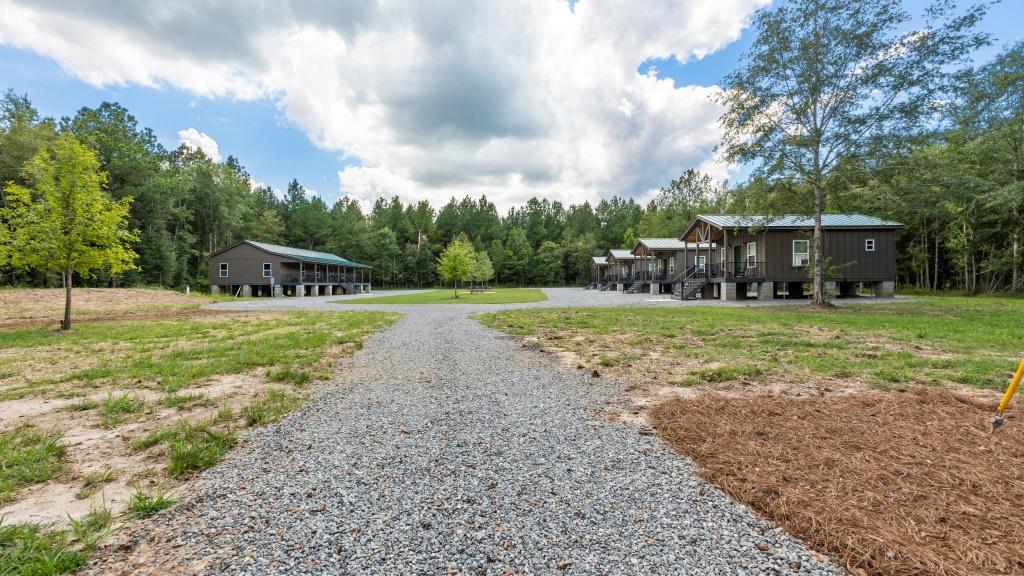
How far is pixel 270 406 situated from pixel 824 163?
67.0ft

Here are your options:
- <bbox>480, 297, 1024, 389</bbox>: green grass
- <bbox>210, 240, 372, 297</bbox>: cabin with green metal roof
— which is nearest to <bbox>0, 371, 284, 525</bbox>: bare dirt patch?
<bbox>480, 297, 1024, 389</bbox>: green grass

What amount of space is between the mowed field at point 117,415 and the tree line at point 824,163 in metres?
6.64

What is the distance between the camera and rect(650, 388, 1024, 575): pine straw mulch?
1.88 meters

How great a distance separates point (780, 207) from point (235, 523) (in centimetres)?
2000

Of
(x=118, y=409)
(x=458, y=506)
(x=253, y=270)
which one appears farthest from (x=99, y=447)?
(x=253, y=270)

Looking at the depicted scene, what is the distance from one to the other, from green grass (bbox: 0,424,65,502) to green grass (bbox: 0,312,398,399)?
83 centimetres

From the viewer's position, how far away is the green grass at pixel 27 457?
274cm

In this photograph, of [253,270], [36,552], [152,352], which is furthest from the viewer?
[253,270]

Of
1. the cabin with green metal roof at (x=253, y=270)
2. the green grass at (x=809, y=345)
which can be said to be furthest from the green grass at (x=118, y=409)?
the cabin with green metal roof at (x=253, y=270)

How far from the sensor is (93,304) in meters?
19.4

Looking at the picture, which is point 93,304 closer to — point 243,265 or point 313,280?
point 243,265

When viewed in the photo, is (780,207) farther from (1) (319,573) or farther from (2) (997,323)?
(1) (319,573)

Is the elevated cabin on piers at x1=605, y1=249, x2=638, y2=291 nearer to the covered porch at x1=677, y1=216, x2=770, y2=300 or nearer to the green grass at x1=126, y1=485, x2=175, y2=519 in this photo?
the covered porch at x1=677, y1=216, x2=770, y2=300

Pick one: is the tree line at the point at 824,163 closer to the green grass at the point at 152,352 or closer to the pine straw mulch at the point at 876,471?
the green grass at the point at 152,352
